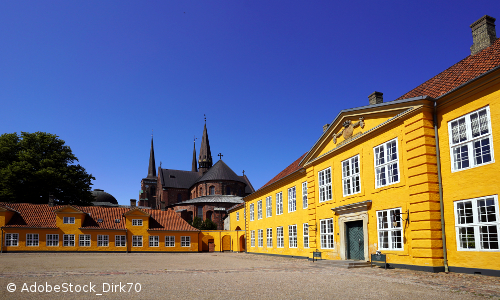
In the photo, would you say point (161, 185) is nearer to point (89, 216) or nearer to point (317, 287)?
point (89, 216)

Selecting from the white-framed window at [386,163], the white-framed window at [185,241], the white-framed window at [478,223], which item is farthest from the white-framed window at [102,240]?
the white-framed window at [478,223]

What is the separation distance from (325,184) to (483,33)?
11086mm

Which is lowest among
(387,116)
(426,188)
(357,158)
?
(426,188)

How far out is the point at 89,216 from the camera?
47.8m

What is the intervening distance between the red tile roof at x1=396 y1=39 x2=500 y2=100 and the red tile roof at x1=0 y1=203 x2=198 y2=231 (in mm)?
38849

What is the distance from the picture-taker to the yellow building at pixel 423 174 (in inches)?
519

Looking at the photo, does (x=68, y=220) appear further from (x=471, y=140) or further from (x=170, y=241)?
(x=471, y=140)

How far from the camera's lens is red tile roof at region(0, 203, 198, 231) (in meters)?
44.0

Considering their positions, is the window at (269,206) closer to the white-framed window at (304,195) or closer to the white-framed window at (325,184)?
the white-framed window at (304,195)

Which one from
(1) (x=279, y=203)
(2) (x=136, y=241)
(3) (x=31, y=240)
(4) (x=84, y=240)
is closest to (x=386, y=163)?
(1) (x=279, y=203)

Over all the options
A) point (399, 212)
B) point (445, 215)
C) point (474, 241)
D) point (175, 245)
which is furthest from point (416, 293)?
point (175, 245)

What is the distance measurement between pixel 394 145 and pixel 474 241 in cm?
528

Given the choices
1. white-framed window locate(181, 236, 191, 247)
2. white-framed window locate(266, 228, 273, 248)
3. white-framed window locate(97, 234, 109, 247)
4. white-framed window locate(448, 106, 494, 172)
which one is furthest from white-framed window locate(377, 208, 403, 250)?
white-framed window locate(97, 234, 109, 247)

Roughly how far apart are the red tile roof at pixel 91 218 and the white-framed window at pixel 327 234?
1191 inches
